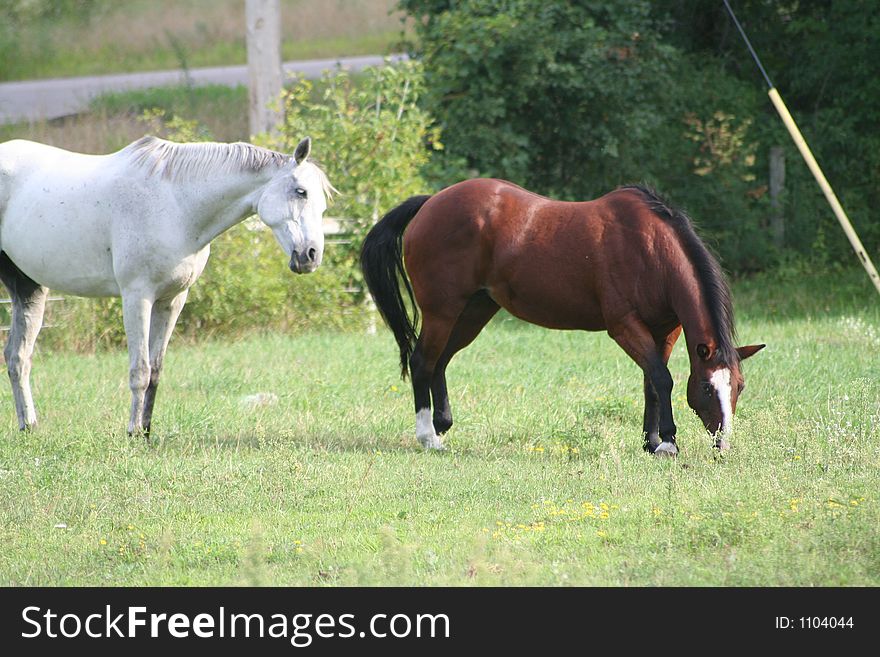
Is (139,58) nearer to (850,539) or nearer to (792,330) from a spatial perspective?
(792,330)

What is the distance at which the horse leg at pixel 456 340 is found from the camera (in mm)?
7816

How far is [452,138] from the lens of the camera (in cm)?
1431

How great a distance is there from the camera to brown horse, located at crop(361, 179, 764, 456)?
693cm

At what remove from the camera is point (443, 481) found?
6652 mm

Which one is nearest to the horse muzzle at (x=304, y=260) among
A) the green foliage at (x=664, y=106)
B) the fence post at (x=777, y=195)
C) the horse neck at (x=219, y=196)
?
the horse neck at (x=219, y=196)

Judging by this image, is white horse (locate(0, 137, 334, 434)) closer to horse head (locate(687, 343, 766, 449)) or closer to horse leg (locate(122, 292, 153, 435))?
horse leg (locate(122, 292, 153, 435))

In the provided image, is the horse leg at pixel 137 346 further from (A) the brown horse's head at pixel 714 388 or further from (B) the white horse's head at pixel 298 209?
(A) the brown horse's head at pixel 714 388

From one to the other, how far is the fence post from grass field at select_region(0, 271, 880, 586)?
17.8ft

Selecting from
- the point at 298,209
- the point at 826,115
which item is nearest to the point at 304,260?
the point at 298,209

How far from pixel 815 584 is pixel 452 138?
398 inches

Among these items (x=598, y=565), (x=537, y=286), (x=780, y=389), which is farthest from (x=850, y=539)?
A: (x=780, y=389)

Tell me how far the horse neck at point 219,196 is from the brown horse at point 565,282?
3.01 feet

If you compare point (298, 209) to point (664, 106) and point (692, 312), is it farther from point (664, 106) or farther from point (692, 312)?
point (664, 106)

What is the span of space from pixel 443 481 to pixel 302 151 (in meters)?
2.19
